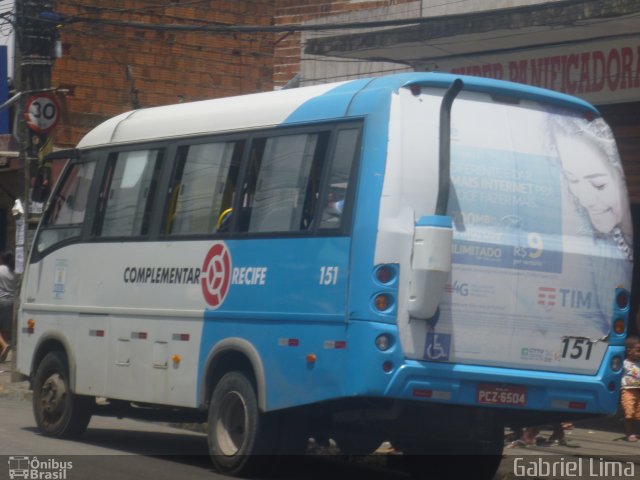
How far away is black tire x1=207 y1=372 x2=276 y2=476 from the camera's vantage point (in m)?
9.02

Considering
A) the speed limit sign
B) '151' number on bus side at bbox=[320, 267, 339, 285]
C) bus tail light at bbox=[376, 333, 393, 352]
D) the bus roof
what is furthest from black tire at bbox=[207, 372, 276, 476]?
the speed limit sign

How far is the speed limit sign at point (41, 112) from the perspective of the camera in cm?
1688

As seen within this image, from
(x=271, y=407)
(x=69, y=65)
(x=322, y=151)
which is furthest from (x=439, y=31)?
(x=69, y=65)

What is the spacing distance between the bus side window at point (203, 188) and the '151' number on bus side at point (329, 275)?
57.6 inches

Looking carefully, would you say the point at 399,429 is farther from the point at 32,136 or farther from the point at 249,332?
the point at 32,136

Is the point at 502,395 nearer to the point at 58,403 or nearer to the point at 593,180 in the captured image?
the point at 593,180

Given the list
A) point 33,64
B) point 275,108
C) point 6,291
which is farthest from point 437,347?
point 6,291

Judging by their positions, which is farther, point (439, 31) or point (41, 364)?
point (439, 31)


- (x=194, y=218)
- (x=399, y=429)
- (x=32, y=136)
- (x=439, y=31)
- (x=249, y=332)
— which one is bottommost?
(x=399, y=429)

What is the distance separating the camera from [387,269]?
809 centimetres

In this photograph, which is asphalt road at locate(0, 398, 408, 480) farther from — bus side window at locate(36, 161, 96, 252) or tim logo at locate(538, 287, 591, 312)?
tim logo at locate(538, 287, 591, 312)

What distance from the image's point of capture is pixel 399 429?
8.73 m

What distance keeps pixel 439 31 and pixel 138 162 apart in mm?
4729

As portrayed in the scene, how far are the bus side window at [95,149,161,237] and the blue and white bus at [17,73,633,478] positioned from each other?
275 millimetres
